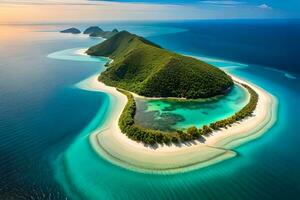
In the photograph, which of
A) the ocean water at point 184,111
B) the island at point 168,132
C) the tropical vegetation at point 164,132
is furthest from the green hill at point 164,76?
the tropical vegetation at point 164,132

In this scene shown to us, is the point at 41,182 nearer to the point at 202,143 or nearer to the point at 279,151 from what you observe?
the point at 202,143

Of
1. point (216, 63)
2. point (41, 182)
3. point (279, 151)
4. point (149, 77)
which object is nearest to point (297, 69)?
point (216, 63)

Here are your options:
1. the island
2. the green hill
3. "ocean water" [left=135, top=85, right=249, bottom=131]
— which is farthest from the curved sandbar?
the green hill

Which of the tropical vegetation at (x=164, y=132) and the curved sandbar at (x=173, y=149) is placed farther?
the tropical vegetation at (x=164, y=132)

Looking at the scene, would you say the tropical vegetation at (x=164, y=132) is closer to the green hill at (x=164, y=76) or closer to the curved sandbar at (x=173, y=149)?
the curved sandbar at (x=173, y=149)

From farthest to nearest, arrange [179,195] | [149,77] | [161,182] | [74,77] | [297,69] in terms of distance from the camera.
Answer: [297,69], [74,77], [149,77], [161,182], [179,195]

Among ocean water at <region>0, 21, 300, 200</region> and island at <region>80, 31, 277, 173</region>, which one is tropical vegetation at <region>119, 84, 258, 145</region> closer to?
island at <region>80, 31, 277, 173</region>

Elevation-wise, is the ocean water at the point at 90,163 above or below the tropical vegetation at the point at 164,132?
below
